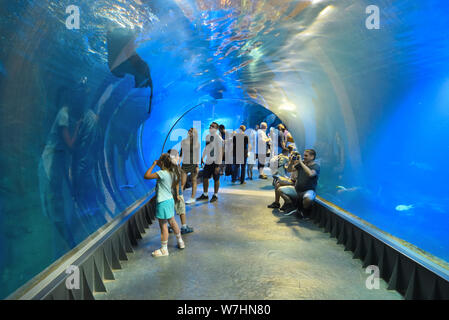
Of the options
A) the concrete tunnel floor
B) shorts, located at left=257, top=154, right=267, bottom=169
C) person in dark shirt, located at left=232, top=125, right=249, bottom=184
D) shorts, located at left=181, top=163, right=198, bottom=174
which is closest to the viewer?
the concrete tunnel floor

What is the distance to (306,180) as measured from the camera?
699 cm

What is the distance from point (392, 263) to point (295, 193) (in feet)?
11.6

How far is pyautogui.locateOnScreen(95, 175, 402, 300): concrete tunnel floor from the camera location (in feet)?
11.6

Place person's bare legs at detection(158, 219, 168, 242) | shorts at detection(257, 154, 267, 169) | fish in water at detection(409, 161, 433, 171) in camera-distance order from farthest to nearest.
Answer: shorts at detection(257, 154, 267, 169), fish in water at detection(409, 161, 433, 171), person's bare legs at detection(158, 219, 168, 242)

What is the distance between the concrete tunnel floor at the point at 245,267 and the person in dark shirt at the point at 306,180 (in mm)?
488

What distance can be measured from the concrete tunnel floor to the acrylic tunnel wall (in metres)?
0.91

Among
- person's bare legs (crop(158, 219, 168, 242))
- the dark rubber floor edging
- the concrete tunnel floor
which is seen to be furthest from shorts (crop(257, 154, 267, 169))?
person's bare legs (crop(158, 219, 168, 242))

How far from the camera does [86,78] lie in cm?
410

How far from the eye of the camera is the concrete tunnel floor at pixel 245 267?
3.53 metres

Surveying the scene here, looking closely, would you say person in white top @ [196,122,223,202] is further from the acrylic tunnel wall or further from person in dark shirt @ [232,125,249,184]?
person in dark shirt @ [232,125,249,184]

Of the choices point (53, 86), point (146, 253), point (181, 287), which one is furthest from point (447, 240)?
point (53, 86)

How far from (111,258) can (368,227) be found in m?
4.10
